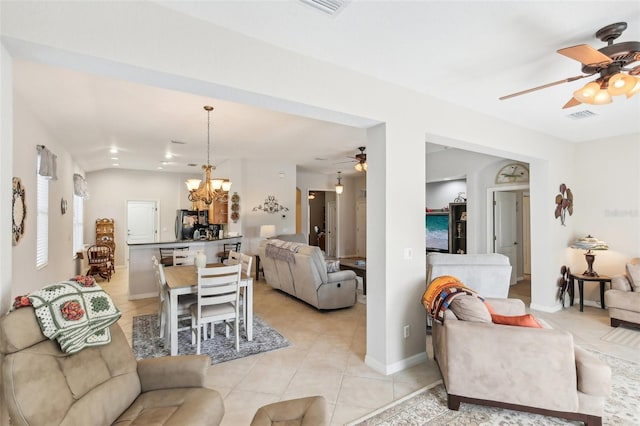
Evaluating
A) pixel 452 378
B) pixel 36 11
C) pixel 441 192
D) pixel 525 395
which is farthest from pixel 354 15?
pixel 441 192

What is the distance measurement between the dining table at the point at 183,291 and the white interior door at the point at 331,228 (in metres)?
6.64

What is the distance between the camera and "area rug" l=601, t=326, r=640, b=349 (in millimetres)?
3721

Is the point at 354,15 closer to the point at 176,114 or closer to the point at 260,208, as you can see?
the point at 176,114

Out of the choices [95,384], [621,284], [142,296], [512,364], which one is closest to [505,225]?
[621,284]

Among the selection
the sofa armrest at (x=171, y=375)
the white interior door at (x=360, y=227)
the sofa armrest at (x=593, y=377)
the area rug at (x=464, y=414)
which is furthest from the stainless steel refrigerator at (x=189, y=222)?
the sofa armrest at (x=593, y=377)

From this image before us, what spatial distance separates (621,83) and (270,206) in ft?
21.6

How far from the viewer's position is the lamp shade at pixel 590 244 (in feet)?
15.9

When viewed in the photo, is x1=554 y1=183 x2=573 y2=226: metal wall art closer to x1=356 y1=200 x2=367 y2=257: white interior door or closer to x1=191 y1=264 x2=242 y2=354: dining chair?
x1=191 y1=264 x2=242 y2=354: dining chair

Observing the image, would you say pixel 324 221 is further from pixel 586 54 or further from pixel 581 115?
pixel 586 54

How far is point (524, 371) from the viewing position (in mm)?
2238

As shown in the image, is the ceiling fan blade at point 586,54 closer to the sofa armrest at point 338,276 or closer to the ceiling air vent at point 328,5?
the ceiling air vent at point 328,5

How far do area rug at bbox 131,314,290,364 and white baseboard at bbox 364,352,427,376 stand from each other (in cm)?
102

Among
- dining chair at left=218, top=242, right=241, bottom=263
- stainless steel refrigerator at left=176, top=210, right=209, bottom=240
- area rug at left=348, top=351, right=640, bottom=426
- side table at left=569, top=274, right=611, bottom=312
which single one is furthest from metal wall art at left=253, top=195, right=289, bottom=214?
side table at left=569, top=274, right=611, bottom=312

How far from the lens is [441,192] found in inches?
320
